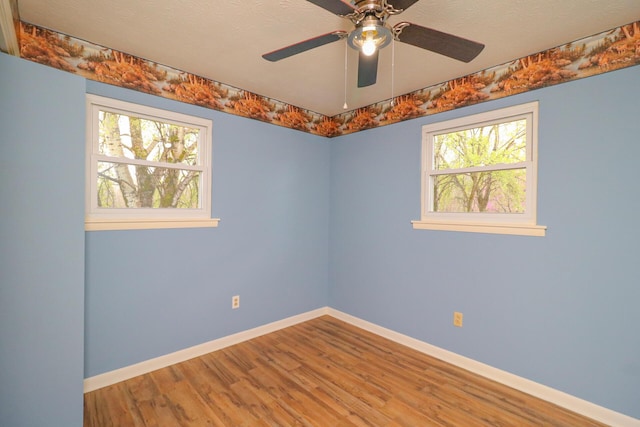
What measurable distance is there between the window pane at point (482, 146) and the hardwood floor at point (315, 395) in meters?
1.84

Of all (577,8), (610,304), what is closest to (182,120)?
(577,8)

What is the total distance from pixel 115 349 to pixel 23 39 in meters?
2.25

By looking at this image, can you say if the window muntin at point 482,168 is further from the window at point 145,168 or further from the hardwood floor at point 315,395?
the window at point 145,168

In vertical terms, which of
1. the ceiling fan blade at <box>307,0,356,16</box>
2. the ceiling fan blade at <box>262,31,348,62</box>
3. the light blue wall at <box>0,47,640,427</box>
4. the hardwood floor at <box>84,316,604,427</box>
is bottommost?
the hardwood floor at <box>84,316,604,427</box>

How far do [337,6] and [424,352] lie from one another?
2.86 metres

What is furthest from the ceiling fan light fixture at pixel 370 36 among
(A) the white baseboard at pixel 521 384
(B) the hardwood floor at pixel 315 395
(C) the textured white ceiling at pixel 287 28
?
(A) the white baseboard at pixel 521 384

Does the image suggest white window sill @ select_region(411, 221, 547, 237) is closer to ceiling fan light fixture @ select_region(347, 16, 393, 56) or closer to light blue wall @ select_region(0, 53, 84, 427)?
ceiling fan light fixture @ select_region(347, 16, 393, 56)

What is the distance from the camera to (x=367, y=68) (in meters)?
1.71

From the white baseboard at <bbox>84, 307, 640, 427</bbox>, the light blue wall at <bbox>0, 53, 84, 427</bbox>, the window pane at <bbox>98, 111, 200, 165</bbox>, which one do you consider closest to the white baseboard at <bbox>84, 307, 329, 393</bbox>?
the white baseboard at <bbox>84, 307, 640, 427</bbox>

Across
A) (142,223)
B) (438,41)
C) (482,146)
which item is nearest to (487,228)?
(482,146)

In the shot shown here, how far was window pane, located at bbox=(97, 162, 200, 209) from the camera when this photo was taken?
2246 mm

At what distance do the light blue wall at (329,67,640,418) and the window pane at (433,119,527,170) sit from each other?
18 centimetres

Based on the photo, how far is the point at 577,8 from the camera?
5.37 feet

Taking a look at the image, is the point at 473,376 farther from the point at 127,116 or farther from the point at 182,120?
the point at 127,116
